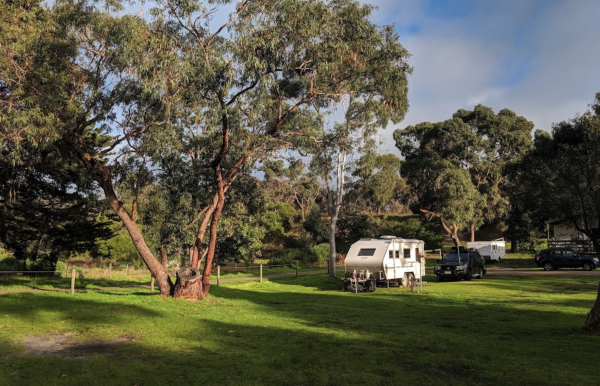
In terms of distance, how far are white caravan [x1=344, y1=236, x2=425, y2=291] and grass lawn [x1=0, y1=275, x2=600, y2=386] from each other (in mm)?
4470

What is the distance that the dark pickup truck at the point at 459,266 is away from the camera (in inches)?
1081

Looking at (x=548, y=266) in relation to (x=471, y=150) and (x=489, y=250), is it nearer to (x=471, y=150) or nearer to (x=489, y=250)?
(x=489, y=250)

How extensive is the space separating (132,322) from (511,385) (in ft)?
29.5

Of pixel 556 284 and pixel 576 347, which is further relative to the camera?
pixel 556 284

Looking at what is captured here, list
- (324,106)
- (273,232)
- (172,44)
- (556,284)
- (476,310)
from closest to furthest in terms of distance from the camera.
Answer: (172,44)
(476,310)
(324,106)
(556,284)
(273,232)

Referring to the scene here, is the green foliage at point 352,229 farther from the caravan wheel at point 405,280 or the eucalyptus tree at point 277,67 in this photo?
the eucalyptus tree at point 277,67

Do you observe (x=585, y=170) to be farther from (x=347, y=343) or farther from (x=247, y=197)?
(x=247, y=197)

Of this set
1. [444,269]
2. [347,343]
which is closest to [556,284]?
[444,269]

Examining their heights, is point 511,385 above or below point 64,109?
below

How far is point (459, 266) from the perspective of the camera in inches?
1083

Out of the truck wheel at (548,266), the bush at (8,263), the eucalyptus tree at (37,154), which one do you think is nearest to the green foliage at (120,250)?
the bush at (8,263)

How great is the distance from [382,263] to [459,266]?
24.4 ft

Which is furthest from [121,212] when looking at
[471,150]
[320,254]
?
[471,150]

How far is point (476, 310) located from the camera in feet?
49.2
